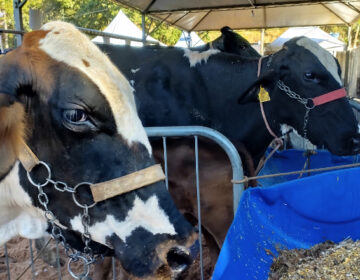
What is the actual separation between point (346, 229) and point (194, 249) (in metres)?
1.33

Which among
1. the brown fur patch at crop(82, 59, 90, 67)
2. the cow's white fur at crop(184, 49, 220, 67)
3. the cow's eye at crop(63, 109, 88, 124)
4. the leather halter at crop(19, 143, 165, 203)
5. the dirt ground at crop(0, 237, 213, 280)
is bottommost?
the dirt ground at crop(0, 237, 213, 280)

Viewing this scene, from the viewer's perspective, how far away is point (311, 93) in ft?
11.4

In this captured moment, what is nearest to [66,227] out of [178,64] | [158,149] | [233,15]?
[158,149]

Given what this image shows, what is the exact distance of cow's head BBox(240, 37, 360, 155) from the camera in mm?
3408

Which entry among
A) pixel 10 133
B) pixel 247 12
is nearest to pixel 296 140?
pixel 10 133

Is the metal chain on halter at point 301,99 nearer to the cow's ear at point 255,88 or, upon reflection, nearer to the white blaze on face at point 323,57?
the cow's ear at point 255,88

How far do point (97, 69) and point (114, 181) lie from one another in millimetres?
424

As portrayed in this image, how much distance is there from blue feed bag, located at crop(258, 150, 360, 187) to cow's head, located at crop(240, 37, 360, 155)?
0.14 m

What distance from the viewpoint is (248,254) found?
1829mm

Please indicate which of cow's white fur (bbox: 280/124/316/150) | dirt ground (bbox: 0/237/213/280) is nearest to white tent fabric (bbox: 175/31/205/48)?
cow's white fur (bbox: 280/124/316/150)

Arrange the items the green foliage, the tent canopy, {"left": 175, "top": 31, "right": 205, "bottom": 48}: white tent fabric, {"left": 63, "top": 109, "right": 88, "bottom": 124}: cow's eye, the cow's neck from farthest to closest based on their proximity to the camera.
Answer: the green foliage
{"left": 175, "top": 31, "right": 205, "bottom": 48}: white tent fabric
the tent canopy
the cow's neck
{"left": 63, "top": 109, "right": 88, "bottom": 124}: cow's eye

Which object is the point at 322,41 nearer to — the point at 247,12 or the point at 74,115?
the point at 247,12

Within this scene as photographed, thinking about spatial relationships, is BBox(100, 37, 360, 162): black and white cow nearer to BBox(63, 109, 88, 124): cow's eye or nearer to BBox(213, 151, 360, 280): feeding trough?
BBox(213, 151, 360, 280): feeding trough

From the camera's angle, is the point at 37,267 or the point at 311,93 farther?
the point at 37,267
